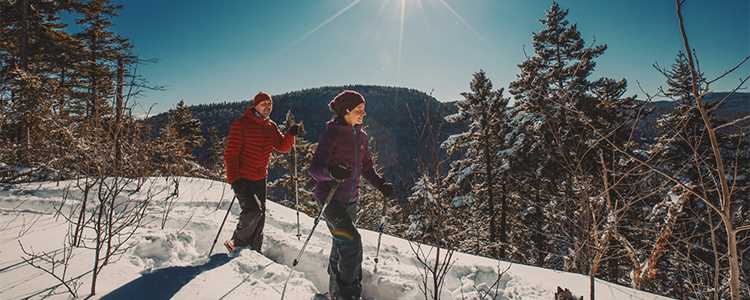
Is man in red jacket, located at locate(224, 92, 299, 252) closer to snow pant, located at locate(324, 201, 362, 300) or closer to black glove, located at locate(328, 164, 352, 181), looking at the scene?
snow pant, located at locate(324, 201, 362, 300)

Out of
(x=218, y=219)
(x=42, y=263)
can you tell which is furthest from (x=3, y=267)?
(x=218, y=219)

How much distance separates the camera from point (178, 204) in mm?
5938

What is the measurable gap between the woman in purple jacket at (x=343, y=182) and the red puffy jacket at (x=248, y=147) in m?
1.28

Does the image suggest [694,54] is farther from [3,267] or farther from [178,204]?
[178,204]

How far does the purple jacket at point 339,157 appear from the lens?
2992 millimetres

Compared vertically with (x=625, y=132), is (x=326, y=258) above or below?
below

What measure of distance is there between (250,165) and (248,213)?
0.60 metres

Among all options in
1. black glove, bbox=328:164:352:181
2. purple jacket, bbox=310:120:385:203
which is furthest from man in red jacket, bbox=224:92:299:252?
black glove, bbox=328:164:352:181

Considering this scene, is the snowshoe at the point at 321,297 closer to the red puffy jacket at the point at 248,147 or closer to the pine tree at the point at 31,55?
the red puffy jacket at the point at 248,147

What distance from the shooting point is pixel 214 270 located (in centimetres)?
322

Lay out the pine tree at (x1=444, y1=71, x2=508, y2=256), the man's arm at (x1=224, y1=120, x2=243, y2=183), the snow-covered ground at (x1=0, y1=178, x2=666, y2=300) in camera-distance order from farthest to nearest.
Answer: the pine tree at (x1=444, y1=71, x2=508, y2=256) < the man's arm at (x1=224, y1=120, x2=243, y2=183) < the snow-covered ground at (x1=0, y1=178, x2=666, y2=300)

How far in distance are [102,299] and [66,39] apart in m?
18.2

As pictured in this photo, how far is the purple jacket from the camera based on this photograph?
299 cm

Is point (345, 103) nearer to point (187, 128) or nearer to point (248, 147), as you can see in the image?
point (248, 147)
